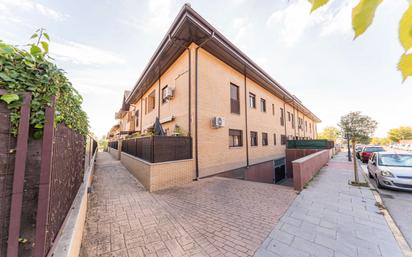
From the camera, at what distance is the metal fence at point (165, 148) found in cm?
585

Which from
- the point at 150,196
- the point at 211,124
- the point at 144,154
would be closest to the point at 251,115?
the point at 211,124

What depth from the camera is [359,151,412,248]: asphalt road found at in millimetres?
3303

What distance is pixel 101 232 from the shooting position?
304 centimetres

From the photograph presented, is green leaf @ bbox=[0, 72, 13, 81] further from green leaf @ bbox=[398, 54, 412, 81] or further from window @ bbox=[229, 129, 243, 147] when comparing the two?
window @ bbox=[229, 129, 243, 147]

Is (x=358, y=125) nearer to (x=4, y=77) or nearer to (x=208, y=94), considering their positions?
(x=208, y=94)

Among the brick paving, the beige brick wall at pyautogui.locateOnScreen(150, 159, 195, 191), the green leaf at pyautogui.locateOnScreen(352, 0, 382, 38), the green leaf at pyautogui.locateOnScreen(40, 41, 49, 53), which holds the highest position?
the green leaf at pyautogui.locateOnScreen(40, 41, 49, 53)

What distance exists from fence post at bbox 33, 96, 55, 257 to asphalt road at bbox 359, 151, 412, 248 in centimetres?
539

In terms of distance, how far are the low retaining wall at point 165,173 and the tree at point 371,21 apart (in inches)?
233

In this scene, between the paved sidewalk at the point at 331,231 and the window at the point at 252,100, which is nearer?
the paved sidewalk at the point at 331,231

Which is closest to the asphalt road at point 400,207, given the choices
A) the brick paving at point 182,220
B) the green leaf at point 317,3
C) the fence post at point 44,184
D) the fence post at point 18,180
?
the brick paving at point 182,220

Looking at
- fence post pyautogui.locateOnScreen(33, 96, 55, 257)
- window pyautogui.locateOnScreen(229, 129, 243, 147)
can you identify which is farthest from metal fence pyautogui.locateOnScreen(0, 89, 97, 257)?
window pyautogui.locateOnScreen(229, 129, 243, 147)

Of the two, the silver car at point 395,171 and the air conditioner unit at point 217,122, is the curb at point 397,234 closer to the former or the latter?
the silver car at point 395,171

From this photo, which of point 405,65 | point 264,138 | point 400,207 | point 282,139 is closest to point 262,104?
point 264,138

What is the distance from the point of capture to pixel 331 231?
3.03 m
